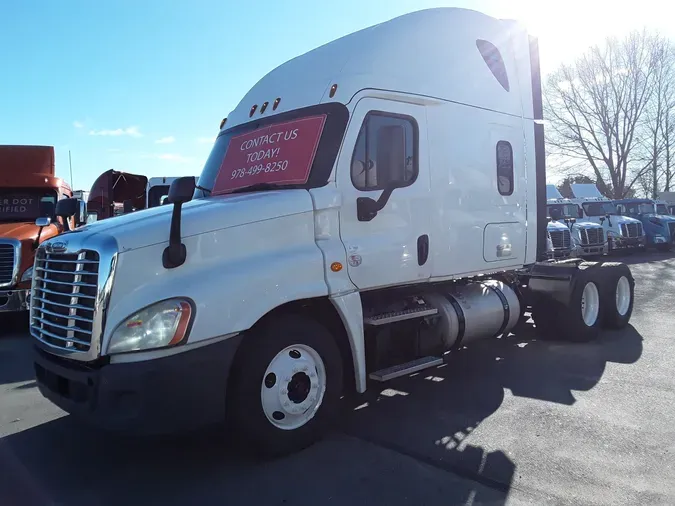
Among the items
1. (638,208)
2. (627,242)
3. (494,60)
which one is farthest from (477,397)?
(638,208)

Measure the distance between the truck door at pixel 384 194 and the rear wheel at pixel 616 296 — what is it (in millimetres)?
4340

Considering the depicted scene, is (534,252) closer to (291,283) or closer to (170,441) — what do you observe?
(291,283)

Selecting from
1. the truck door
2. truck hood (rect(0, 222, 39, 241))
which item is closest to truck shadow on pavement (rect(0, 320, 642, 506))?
the truck door

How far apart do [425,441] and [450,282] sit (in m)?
2.31

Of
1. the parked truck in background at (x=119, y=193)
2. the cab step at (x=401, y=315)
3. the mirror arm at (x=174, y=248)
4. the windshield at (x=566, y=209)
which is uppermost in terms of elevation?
the parked truck in background at (x=119, y=193)

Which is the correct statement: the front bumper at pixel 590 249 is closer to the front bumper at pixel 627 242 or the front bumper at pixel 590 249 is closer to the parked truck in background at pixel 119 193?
the front bumper at pixel 627 242

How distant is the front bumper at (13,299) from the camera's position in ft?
29.7

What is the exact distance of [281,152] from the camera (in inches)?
200

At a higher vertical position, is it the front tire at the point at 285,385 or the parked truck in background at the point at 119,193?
the parked truck in background at the point at 119,193

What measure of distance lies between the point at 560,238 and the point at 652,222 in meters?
8.53

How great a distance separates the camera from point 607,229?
2288cm

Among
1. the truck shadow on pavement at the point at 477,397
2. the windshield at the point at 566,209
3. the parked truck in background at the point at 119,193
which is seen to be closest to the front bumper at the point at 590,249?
the windshield at the point at 566,209

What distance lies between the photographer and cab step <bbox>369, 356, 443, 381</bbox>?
5.08 metres

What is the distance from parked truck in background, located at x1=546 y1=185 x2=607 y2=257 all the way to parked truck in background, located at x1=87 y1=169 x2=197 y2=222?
12.9 m
